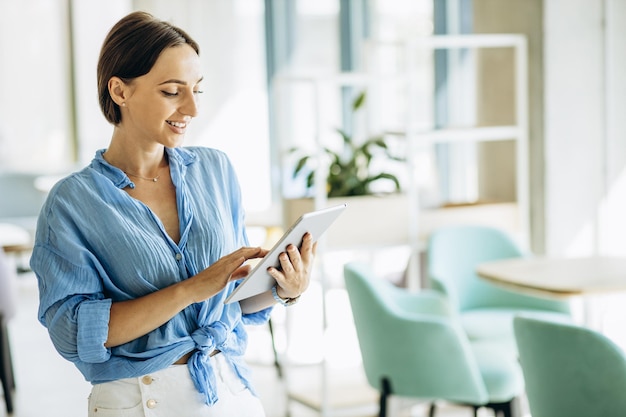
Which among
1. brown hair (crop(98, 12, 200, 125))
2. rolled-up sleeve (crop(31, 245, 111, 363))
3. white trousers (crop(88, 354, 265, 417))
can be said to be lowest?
white trousers (crop(88, 354, 265, 417))

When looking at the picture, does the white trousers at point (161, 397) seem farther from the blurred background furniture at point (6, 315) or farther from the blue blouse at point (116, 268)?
the blurred background furniture at point (6, 315)

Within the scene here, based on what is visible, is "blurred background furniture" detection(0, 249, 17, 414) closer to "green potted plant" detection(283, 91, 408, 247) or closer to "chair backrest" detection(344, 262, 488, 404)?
"green potted plant" detection(283, 91, 408, 247)

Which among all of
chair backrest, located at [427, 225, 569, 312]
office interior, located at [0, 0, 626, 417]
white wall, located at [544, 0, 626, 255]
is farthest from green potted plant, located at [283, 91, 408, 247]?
white wall, located at [544, 0, 626, 255]

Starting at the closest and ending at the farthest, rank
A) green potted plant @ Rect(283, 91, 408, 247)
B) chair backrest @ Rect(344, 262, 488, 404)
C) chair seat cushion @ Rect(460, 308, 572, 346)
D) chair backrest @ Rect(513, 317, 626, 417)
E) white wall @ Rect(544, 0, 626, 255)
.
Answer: chair backrest @ Rect(513, 317, 626, 417) → chair backrest @ Rect(344, 262, 488, 404) → chair seat cushion @ Rect(460, 308, 572, 346) → green potted plant @ Rect(283, 91, 408, 247) → white wall @ Rect(544, 0, 626, 255)

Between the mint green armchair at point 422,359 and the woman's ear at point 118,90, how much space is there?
71.1 inches

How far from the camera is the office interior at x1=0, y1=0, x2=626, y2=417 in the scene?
4484mm

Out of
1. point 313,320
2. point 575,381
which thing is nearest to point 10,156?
point 313,320

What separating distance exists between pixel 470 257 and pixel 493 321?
1.42 feet

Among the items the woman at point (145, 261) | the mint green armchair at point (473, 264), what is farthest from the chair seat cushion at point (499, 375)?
the woman at point (145, 261)

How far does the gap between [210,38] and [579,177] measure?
4.98m

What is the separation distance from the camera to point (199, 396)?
1.73 m

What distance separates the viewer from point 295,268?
5.72 feet

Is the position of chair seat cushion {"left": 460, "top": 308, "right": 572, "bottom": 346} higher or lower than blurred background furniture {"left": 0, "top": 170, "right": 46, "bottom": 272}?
lower

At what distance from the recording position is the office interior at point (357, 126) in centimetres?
448
